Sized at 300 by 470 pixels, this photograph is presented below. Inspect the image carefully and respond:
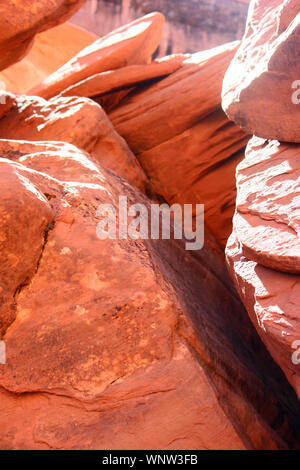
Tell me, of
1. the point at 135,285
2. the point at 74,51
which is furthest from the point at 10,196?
the point at 74,51

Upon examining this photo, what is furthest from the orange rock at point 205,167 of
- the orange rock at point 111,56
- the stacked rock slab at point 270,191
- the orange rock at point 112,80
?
the stacked rock slab at point 270,191

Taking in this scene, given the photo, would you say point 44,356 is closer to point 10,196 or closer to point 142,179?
point 10,196

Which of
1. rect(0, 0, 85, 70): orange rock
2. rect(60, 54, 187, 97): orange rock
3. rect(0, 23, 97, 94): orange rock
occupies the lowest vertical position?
rect(0, 23, 97, 94): orange rock

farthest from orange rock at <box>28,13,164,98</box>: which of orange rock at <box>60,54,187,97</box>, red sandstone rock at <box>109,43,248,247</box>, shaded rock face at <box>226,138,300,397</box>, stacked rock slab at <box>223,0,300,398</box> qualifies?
shaded rock face at <box>226,138,300,397</box>

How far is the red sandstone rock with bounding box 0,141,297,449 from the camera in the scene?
1.97m

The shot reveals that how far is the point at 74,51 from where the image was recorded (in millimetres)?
10531

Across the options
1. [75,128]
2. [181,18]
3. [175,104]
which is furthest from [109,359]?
[181,18]

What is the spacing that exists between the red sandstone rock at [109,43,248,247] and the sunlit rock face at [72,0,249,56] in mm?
6586

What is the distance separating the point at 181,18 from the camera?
11.4 m

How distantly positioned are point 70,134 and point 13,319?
8.24ft

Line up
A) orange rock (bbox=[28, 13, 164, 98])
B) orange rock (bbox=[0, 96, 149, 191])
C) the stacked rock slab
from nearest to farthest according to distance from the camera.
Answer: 1. the stacked rock slab
2. orange rock (bbox=[0, 96, 149, 191])
3. orange rock (bbox=[28, 13, 164, 98])

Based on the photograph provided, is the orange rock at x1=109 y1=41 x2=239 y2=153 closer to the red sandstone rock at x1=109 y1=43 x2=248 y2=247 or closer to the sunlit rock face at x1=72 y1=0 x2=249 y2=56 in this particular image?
the red sandstone rock at x1=109 y1=43 x2=248 y2=247

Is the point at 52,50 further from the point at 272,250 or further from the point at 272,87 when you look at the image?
the point at 272,250

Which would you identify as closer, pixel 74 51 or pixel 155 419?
pixel 155 419
